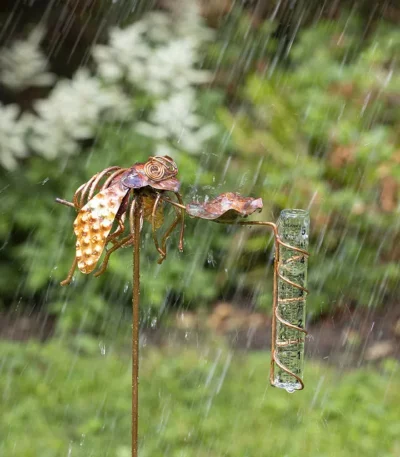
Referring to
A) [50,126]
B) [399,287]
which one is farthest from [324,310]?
[50,126]

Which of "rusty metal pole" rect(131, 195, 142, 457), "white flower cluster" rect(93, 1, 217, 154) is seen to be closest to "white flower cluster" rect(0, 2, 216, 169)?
"white flower cluster" rect(93, 1, 217, 154)

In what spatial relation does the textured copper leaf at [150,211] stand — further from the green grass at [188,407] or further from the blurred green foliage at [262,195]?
the blurred green foliage at [262,195]

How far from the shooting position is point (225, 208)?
118 cm

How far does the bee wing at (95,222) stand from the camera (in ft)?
3.94

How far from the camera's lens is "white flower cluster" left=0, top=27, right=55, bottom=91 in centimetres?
325

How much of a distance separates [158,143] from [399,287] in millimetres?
1372

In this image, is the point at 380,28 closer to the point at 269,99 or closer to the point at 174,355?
the point at 269,99

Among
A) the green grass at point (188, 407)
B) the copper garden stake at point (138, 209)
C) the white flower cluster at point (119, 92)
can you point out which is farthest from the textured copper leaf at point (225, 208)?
the white flower cluster at point (119, 92)

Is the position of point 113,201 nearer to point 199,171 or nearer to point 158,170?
point 158,170

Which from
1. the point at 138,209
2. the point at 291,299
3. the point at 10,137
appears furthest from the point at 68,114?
the point at 291,299

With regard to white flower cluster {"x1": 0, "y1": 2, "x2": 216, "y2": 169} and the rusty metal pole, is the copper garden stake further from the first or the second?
white flower cluster {"x1": 0, "y1": 2, "x2": 216, "y2": 169}

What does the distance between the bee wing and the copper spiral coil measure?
5 centimetres

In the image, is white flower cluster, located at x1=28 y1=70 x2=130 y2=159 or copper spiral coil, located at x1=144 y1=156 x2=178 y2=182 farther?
white flower cluster, located at x1=28 y1=70 x2=130 y2=159

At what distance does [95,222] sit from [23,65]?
7.49ft
